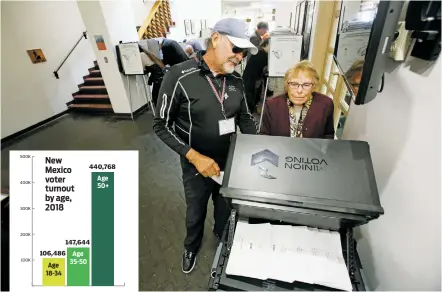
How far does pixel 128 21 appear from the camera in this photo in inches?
144

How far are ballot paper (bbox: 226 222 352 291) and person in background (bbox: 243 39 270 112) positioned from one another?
2.59 m

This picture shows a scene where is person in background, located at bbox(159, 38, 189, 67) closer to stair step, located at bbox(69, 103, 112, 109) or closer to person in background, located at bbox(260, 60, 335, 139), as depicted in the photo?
stair step, located at bbox(69, 103, 112, 109)

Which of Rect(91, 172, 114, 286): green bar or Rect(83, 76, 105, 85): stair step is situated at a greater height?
Rect(91, 172, 114, 286): green bar

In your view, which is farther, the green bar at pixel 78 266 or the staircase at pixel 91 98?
the staircase at pixel 91 98

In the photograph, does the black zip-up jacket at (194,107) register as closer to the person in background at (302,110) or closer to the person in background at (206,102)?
the person in background at (206,102)

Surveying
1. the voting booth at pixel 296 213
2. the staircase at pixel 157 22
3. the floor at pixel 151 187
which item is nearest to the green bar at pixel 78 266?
the voting booth at pixel 296 213

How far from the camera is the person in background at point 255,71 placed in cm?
298

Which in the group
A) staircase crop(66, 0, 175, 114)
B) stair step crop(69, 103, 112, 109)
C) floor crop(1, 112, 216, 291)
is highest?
staircase crop(66, 0, 175, 114)

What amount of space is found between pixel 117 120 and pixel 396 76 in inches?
158

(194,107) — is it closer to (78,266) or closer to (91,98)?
(78,266)

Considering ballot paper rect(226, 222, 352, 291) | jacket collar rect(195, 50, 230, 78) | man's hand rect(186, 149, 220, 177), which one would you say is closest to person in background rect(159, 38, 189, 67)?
jacket collar rect(195, 50, 230, 78)

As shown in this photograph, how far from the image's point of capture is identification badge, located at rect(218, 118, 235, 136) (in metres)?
1.06

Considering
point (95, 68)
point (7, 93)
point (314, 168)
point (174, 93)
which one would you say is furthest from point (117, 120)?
point (314, 168)

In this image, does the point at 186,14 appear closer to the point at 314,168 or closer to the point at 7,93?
the point at 7,93
